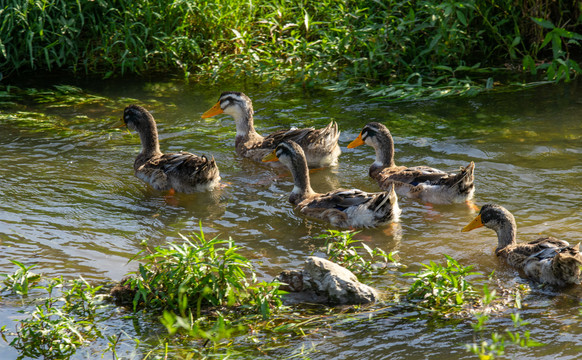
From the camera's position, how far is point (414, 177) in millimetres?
7984

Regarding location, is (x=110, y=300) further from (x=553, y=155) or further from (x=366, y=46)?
(x=366, y=46)

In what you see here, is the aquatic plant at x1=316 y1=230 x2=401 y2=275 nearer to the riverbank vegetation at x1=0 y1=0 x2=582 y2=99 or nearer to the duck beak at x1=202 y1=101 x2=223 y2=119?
the duck beak at x1=202 y1=101 x2=223 y2=119

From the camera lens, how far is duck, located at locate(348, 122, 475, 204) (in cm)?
746

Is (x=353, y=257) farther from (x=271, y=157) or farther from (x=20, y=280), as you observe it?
(x=271, y=157)

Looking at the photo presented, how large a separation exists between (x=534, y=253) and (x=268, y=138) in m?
4.44

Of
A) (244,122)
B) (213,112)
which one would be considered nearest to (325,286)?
(244,122)

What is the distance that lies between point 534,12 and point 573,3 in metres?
0.91

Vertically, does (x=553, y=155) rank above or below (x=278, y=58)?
below

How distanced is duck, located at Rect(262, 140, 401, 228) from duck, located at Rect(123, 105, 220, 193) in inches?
37.7

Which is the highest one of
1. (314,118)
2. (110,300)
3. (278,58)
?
(278,58)

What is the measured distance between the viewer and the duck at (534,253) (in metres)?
5.46

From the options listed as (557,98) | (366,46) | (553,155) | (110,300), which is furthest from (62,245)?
(557,98)

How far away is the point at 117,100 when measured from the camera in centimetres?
1147

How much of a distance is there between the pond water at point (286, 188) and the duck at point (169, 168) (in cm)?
15
